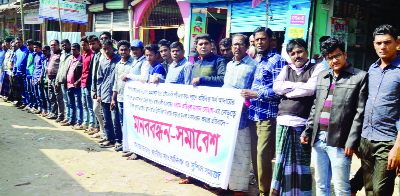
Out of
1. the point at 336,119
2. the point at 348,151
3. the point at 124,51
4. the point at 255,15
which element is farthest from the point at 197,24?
the point at 348,151

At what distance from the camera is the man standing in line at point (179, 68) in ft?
16.1

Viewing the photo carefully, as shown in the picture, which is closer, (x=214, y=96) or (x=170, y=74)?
(x=214, y=96)

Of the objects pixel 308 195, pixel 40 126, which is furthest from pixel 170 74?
pixel 40 126

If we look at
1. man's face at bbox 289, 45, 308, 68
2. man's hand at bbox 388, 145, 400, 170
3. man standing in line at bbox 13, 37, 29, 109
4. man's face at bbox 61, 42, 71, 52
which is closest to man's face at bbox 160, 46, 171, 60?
man's face at bbox 289, 45, 308, 68

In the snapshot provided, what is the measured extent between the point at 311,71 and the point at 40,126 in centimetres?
698

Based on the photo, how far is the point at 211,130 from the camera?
412 centimetres

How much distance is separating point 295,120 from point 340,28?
471cm

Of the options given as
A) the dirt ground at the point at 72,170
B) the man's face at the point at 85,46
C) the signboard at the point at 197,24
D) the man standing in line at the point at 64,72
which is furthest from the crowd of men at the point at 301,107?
the signboard at the point at 197,24

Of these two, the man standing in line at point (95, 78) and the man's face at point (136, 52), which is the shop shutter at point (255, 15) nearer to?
the man's face at point (136, 52)

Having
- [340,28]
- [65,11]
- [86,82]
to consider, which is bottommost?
[86,82]

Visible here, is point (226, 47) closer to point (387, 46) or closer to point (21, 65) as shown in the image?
point (387, 46)

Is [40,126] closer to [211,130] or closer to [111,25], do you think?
[211,130]

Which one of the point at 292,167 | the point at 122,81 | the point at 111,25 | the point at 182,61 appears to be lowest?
the point at 292,167

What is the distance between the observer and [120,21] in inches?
526
